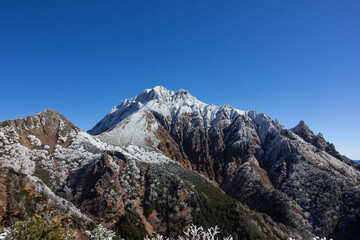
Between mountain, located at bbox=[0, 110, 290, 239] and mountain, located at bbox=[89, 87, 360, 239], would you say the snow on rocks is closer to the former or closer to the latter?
mountain, located at bbox=[0, 110, 290, 239]

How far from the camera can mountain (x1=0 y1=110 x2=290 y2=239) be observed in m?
88.1

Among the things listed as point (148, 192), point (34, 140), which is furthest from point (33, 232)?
point (34, 140)

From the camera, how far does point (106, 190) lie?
10631cm

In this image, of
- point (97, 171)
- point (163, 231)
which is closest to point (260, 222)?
point (163, 231)

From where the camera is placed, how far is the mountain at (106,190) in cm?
8812

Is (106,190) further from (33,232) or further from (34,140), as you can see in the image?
(33,232)


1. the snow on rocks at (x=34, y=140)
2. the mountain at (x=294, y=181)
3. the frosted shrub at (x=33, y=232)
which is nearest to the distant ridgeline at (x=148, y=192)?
the snow on rocks at (x=34, y=140)

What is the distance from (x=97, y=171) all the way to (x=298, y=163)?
15978cm

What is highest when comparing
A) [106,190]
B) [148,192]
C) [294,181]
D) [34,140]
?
[34,140]

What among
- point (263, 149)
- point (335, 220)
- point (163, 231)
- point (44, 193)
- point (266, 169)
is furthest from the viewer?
point (263, 149)

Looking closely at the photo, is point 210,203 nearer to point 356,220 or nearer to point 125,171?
point 125,171

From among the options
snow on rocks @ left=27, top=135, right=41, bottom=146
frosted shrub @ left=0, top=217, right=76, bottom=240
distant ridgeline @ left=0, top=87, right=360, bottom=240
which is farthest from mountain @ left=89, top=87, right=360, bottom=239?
frosted shrub @ left=0, top=217, right=76, bottom=240

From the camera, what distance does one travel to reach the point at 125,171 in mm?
123750

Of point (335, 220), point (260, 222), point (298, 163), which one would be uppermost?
point (298, 163)
